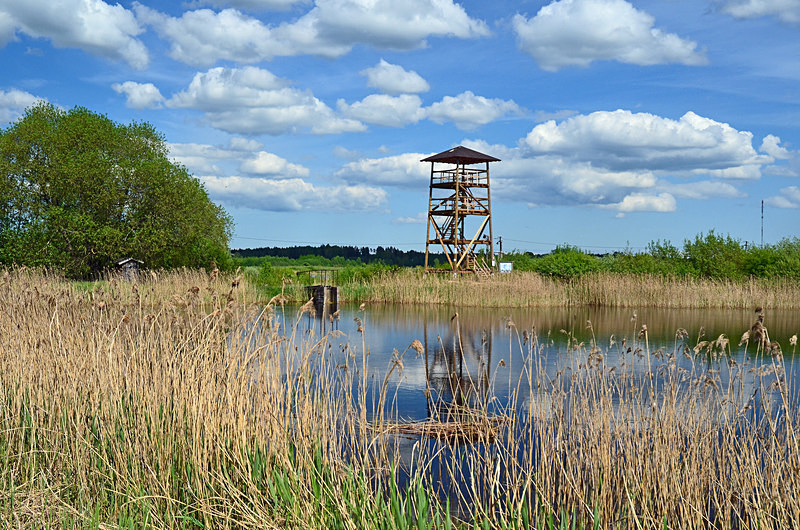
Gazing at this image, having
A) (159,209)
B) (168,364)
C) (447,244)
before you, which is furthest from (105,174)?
(168,364)

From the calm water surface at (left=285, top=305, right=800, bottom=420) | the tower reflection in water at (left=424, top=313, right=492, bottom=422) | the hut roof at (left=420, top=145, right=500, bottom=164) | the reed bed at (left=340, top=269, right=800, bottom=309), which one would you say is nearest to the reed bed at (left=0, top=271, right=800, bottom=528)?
the calm water surface at (left=285, top=305, right=800, bottom=420)

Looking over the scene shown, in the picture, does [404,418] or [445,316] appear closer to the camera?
[404,418]

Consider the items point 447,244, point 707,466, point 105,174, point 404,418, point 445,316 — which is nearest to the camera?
point 707,466

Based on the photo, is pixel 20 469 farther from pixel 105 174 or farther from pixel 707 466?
pixel 105 174

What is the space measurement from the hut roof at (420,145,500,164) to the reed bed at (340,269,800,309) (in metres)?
13.3

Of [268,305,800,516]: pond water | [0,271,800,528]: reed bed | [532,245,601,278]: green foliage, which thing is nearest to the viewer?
[0,271,800,528]: reed bed

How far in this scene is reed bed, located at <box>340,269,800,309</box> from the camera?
27.8m

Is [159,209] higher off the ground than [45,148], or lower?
lower

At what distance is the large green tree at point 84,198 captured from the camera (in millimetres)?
33438

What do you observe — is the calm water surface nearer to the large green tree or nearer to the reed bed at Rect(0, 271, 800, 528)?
the reed bed at Rect(0, 271, 800, 528)

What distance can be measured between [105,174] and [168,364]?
31.4 metres

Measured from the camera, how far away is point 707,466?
5469 mm

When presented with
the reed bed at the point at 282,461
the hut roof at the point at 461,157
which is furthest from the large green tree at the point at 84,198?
the reed bed at the point at 282,461

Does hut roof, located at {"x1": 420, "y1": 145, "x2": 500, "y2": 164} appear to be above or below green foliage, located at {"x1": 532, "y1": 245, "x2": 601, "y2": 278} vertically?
above
